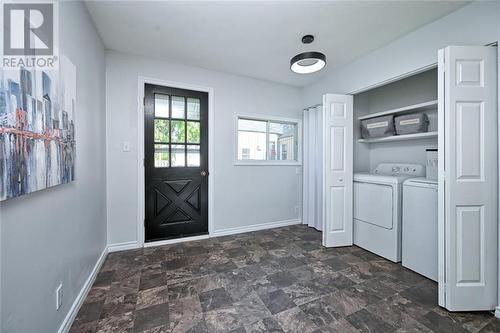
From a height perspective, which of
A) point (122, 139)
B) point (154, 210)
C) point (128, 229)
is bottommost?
point (128, 229)

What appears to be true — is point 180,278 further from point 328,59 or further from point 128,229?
point 328,59

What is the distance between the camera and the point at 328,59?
9.39 ft

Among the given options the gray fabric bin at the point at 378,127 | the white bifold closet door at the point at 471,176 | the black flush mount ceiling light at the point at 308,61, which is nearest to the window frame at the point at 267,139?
the gray fabric bin at the point at 378,127

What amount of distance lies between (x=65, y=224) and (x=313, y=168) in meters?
3.25

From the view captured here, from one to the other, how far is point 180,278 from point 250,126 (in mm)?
2476

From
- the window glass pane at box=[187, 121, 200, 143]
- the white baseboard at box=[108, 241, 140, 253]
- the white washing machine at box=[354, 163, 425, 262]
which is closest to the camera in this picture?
the white washing machine at box=[354, 163, 425, 262]

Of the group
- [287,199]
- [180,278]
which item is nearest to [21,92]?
[180,278]

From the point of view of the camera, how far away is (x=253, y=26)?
2.15 meters

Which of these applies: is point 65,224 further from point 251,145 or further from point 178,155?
point 251,145

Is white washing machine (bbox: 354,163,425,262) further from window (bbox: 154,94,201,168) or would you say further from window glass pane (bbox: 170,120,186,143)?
window glass pane (bbox: 170,120,186,143)

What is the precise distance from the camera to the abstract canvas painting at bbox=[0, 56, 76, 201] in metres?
0.87

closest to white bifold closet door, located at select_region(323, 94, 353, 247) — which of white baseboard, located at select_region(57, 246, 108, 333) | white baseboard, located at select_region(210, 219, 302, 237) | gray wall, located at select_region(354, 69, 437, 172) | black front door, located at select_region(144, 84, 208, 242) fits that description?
gray wall, located at select_region(354, 69, 437, 172)

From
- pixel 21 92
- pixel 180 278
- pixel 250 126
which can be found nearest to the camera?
pixel 21 92

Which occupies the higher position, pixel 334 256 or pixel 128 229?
pixel 128 229
